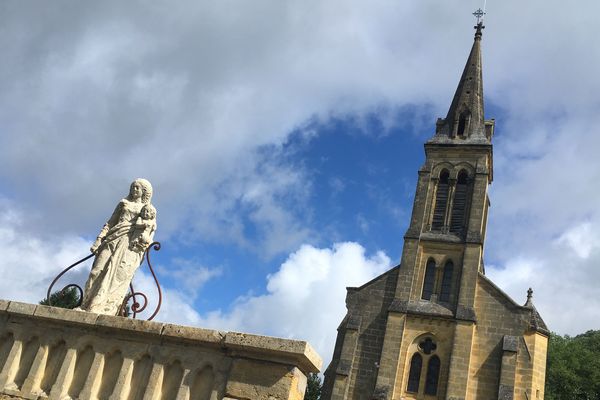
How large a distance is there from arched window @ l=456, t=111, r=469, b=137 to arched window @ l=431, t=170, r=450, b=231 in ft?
10.4

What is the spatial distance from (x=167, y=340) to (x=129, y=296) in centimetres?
128

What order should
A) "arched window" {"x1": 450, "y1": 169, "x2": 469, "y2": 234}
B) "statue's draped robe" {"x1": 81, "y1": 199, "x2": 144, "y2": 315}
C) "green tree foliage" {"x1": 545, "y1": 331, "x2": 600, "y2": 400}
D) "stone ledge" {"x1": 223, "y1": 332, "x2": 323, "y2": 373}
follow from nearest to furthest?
1. "stone ledge" {"x1": 223, "y1": 332, "x2": 323, "y2": 373}
2. "statue's draped robe" {"x1": 81, "y1": 199, "x2": 144, "y2": 315}
3. "arched window" {"x1": 450, "y1": 169, "x2": 469, "y2": 234}
4. "green tree foliage" {"x1": 545, "y1": 331, "x2": 600, "y2": 400}

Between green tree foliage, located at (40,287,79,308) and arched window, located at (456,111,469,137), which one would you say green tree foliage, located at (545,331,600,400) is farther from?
green tree foliage, located at (40,287,79,308)

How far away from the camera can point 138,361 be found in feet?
17.2

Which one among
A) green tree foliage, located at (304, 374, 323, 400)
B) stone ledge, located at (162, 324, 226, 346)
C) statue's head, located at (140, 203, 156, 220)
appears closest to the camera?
stone ledge, located at (162, 324, 226, 346)

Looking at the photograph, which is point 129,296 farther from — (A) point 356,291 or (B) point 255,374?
(A) point 356,291

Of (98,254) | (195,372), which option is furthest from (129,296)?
(195,372)

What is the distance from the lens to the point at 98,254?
21.1ft

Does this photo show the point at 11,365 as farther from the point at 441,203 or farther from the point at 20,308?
the point at 441,203

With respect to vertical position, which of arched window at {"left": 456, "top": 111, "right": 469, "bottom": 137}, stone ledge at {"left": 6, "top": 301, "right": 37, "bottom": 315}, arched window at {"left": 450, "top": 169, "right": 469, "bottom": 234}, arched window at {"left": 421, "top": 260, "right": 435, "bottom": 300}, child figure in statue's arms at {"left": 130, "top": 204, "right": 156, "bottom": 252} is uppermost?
arched window at {"left": 456, "top": 111, "right": 469, "bottom": 137}

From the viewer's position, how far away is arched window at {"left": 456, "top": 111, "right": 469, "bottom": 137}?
111 ft

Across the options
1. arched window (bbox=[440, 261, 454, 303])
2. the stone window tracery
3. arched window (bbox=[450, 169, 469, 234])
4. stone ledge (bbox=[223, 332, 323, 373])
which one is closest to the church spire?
arched window (bbox=[450, 169, 469, 234])

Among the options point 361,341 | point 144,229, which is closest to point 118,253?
point 144,229

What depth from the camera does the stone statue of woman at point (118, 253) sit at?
6.16 m
